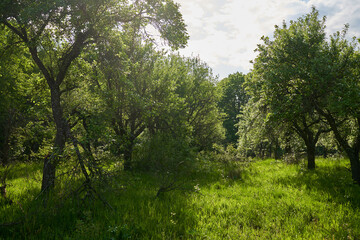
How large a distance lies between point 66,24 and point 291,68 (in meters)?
10.0

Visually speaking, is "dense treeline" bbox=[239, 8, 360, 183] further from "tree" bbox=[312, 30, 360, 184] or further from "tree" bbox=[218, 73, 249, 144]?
"tree" bbox=[218, 73, 249, 144]

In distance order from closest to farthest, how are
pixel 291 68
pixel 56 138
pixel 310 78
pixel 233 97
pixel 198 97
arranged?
pixel 56 138 < pixel 310 78 < pixel 291 68 < pixel 198 97 < pixel 233 97

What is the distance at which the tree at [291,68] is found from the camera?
902 cm

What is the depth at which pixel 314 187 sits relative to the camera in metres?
8.83

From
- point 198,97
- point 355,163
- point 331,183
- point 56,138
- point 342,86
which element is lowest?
point 331,183

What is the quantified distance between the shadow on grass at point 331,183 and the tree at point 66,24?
901 cm

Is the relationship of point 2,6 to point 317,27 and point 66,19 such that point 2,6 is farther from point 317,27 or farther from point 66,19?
point 317,27

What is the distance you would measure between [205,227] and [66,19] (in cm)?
881

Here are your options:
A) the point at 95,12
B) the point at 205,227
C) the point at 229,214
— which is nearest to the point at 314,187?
the point at 229,214

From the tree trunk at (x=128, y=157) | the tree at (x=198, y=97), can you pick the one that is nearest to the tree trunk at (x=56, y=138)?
the tree trunk at (x=128, y=157)

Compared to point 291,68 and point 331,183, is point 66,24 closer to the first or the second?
point 291,68

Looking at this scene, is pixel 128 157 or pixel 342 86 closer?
pixel 342 86

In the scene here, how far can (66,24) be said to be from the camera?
23.3ft

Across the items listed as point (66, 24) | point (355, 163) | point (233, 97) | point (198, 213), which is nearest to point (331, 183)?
point (355, 163)
